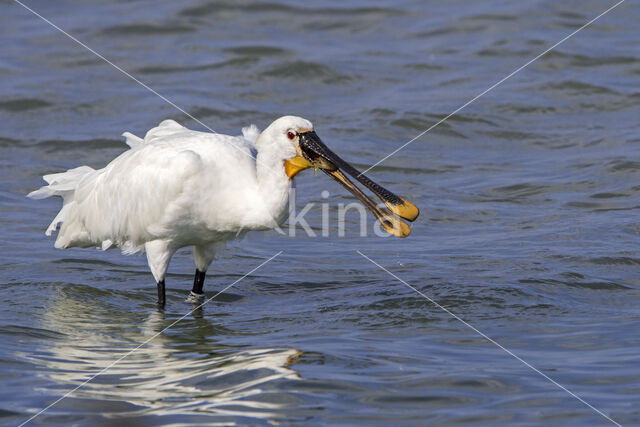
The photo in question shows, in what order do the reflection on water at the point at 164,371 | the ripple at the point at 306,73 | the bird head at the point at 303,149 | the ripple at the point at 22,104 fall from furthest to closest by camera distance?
1. the ripple at the point at 306,73
2. the ripple at the point at 22,104
3. the bird head at the point at 303,149
4. the reflection on water at the point at 164,371

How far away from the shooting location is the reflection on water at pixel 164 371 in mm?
7754

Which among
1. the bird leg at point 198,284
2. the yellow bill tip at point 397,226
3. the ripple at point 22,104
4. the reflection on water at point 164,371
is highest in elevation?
the ripple at point 22,104

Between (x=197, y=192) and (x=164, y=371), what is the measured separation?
6.34 feet

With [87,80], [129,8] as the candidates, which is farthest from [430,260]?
[129,8]

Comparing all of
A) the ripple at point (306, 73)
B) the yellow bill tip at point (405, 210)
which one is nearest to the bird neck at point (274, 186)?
the yellow bill tip at point (405, 210)

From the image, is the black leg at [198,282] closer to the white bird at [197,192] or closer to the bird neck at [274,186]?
the white bird at [197,192]

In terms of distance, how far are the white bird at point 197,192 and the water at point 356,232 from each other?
639mm

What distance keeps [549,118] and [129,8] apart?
10594 millimetres

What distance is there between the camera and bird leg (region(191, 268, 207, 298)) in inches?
434

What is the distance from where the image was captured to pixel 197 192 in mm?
9844

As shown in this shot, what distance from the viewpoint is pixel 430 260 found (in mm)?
12000

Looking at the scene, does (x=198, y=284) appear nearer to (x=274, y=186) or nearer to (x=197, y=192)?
(x=197, y=192)

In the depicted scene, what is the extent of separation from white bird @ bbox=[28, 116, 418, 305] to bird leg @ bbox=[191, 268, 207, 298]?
1 centimetres

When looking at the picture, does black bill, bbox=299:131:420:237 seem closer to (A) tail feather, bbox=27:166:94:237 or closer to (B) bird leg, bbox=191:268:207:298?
(B) bird leg, bbox=191:268:207:298
